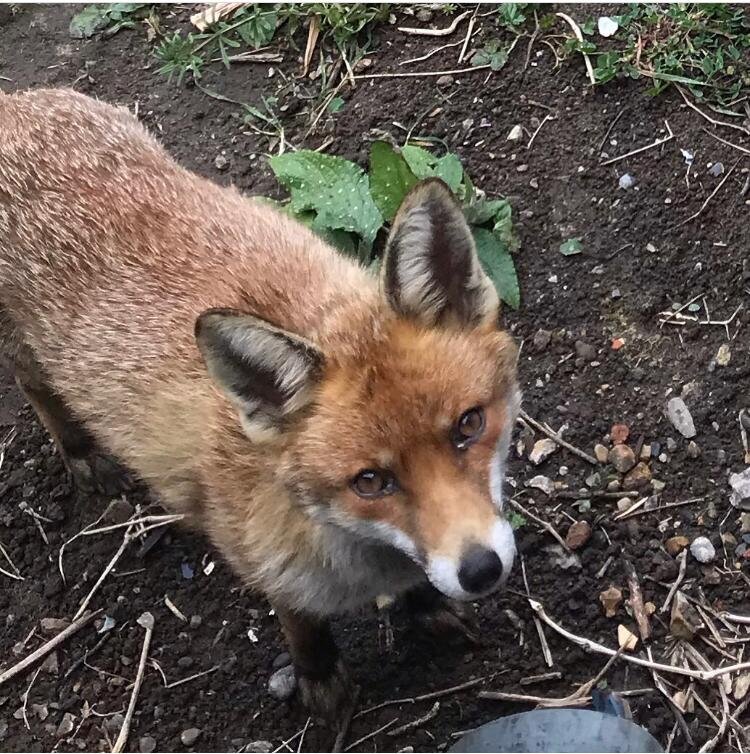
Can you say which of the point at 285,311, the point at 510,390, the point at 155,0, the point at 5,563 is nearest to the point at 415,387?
the point at 510,390

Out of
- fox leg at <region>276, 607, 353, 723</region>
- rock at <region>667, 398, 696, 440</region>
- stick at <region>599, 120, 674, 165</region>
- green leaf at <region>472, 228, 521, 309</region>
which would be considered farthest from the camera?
stick at <region>599, 120, 674, 165</region>

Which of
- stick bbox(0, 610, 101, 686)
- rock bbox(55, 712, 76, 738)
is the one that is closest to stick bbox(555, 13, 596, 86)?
stick bbox(0, 610, 101, 686)

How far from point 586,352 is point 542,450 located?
0.49 metres

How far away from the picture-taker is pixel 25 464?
4281mm

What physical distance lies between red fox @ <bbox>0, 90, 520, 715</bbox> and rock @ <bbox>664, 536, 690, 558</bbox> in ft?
3.29

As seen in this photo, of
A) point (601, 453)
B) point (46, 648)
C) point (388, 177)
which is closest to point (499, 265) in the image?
point (388, 177)

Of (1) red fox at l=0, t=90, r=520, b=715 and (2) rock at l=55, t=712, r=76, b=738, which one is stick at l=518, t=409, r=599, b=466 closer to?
(1) red fox at l=0, t=90, r=520, b=715

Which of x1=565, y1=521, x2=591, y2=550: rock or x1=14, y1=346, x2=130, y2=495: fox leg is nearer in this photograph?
x1=565, y1=521, x2=591, y2=550: rock

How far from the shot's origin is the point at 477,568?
2334mm

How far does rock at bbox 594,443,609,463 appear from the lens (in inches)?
148

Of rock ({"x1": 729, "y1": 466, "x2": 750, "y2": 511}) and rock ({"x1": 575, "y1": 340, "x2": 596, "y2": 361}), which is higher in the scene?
rock ({"x1": 575, "y1": 340, "x2": 596, "y2": 361})

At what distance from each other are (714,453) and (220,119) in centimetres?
320

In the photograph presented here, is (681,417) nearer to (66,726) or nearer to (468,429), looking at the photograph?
(468,429)

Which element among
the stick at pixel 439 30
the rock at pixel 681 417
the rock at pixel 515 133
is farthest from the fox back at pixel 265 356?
the stick at pixel 439 30
